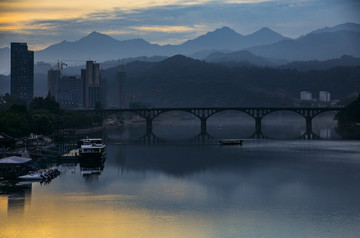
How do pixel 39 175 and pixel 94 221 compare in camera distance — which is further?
pixel 39 175

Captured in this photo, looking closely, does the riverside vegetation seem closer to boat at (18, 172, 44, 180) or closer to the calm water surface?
the calm water surface

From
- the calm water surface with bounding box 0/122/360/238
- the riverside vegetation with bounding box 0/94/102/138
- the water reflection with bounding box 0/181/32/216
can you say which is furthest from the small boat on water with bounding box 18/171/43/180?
the riverside vegetation with bounding box 0/94/102/138

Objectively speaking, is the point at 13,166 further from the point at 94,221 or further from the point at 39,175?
the point at 94,221

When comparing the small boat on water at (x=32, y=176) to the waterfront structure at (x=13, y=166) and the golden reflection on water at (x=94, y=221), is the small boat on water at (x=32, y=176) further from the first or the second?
the golden reflection on water at (x=94, y=221)

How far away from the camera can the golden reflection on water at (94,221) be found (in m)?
46.3

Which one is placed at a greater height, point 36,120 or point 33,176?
point 36,120

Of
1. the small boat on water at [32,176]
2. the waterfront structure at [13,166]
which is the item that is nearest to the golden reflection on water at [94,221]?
the small boat on water at [32,176]

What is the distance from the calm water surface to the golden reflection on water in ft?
0.27

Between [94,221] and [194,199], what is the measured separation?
13045mm

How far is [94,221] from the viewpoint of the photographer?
162 ft

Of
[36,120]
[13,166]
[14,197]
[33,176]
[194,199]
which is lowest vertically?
[194,199]

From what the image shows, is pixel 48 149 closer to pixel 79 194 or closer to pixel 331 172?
pixel 79 194

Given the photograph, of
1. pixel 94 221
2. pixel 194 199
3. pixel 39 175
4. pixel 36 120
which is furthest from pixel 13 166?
pixel 36 120

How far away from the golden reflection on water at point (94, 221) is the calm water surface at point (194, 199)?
0.08m
